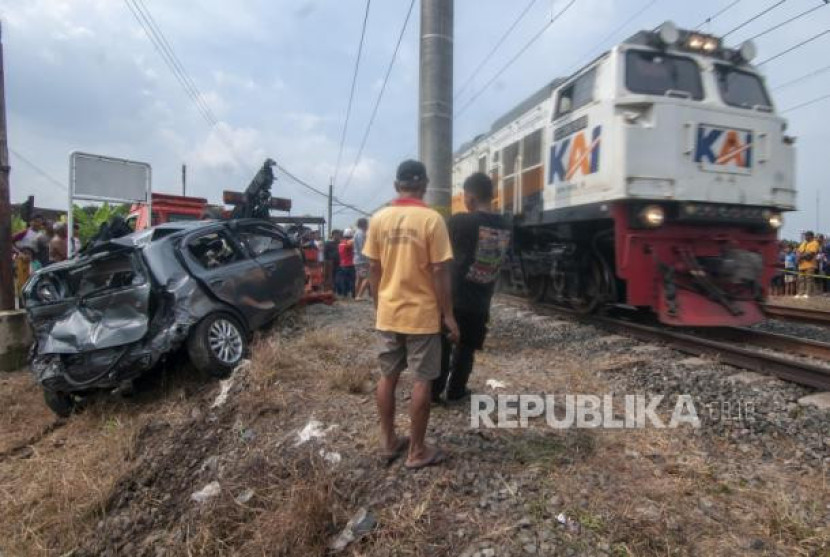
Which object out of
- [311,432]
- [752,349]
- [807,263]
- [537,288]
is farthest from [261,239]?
[807,263]

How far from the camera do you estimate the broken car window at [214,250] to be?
250 inches

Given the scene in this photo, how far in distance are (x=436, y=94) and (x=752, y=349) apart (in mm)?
4535

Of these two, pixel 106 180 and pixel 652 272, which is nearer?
pixel 652 272

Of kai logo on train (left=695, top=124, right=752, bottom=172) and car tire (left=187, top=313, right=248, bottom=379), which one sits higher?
kai logo on train (left=695, top=124, right=752, bottom=172)

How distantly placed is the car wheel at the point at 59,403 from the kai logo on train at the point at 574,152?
6183mm

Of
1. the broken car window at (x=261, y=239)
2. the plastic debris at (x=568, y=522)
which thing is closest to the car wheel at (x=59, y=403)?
the broken car window at (x=261, y=239)

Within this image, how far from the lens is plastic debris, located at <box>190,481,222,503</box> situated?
11.0 feet

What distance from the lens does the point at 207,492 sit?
341 cm

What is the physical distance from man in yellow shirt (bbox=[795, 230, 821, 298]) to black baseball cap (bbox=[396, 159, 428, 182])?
549 inches

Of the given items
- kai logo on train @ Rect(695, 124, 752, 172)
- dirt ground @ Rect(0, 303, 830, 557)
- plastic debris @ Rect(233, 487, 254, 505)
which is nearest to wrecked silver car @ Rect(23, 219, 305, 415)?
dirt ground @ Rect(0, 303, 830, 557)

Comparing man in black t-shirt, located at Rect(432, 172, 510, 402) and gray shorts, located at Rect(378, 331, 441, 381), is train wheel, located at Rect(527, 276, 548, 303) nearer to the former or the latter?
man in black t-shirt, located at Rect(432, 172, 510, 402)

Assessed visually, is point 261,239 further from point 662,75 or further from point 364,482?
point 662,75

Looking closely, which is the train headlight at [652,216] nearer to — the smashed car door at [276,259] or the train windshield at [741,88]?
the train windshield at [741,88]

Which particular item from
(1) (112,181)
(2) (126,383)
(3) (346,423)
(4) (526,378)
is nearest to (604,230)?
(4) (526,378)
